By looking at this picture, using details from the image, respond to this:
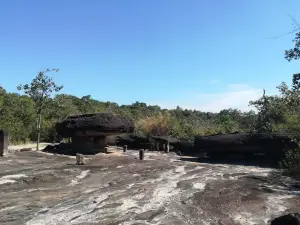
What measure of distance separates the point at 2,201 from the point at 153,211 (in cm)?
393

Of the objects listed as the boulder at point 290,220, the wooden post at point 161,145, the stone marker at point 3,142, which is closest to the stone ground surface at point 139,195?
the boulder at point 290,220

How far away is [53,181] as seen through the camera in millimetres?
13039

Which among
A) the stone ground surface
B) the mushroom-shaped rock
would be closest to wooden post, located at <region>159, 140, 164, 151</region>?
the mushroom-shaped rock

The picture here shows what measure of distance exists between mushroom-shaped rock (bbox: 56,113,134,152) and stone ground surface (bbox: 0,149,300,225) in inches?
A: 248

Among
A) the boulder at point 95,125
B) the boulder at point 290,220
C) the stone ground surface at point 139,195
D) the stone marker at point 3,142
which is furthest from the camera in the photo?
the boulder at point 95,125

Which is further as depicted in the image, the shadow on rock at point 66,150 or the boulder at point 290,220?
the shadow on rock at point 66,150

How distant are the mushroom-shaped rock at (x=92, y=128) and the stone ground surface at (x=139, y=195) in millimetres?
6309

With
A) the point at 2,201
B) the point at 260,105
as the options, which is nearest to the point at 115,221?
the point at 2,201

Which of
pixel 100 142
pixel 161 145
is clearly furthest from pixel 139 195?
pixel 161 145

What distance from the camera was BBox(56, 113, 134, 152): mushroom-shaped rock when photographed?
2331 cm

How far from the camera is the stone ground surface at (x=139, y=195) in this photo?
8369 millimetres

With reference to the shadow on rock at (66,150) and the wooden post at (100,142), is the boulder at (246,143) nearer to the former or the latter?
the wooden post at (100,142)

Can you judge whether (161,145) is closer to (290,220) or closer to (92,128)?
(92,128)

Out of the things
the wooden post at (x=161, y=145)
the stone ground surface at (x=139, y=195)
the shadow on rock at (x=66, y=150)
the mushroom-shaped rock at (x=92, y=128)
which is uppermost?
the mushroom-shaped rock at (x=92, y=128)
